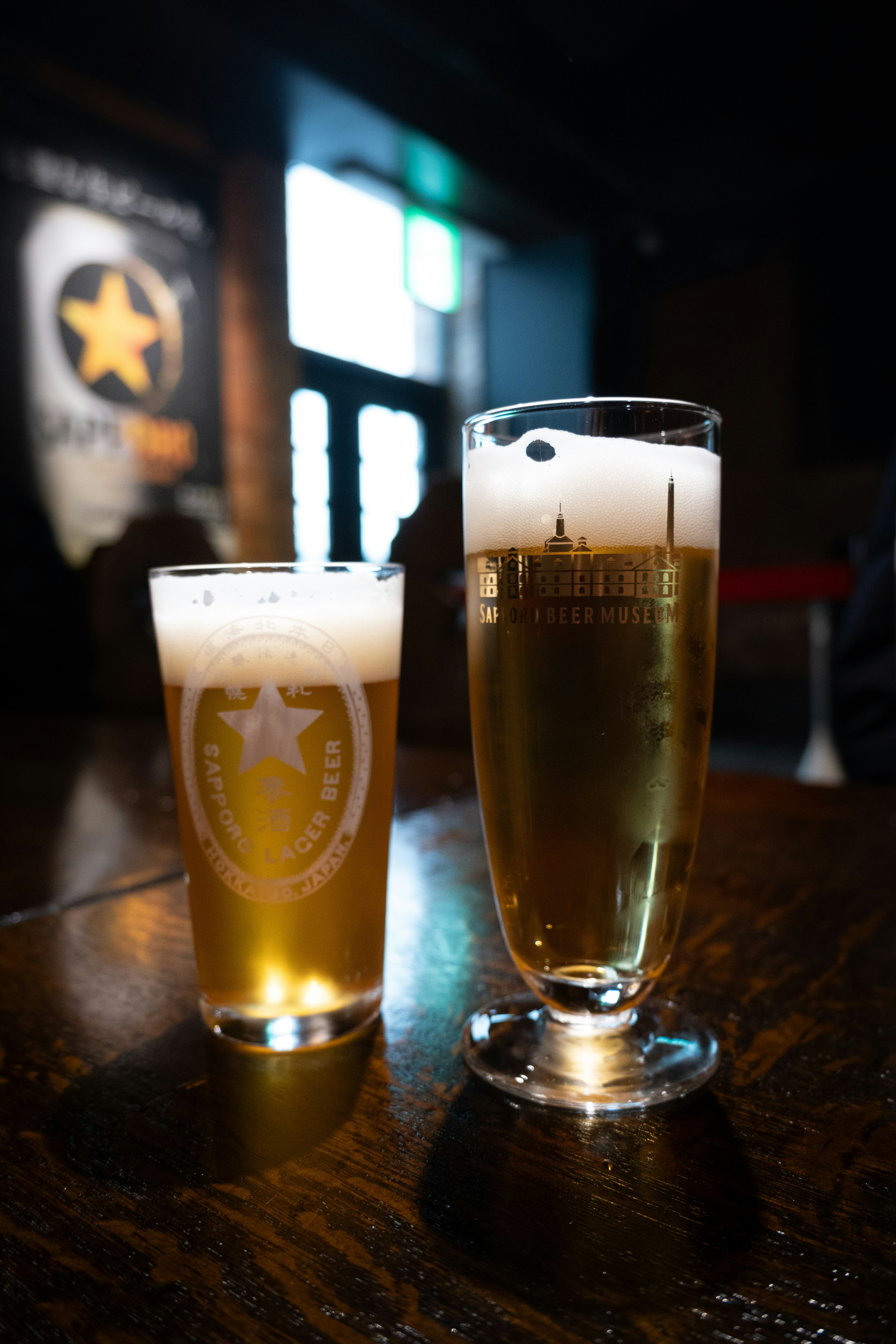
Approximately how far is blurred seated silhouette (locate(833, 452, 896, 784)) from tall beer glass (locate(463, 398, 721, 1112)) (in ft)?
4.09

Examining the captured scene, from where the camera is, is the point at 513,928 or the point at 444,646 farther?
the point at 444,646

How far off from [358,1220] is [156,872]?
1.50 feet

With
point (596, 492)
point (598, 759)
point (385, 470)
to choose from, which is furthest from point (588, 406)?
point (385, 470)

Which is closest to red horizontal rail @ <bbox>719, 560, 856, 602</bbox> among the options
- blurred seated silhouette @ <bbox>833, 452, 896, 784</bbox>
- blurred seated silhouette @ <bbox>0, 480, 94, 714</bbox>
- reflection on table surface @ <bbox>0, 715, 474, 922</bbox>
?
blurred seated silhouette @ <bbox>833, 452, 896, 784</bbox>

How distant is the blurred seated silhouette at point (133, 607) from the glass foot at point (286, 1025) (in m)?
2.22

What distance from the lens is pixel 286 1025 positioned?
430mm

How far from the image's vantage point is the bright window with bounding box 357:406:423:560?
7039 mm

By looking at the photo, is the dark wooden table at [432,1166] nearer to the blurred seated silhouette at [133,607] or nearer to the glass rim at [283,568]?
the glass rim at [283,568]

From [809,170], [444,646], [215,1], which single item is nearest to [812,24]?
[809,170]

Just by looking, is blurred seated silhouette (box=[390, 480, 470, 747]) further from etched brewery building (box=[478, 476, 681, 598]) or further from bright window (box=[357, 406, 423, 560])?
bright window (box=[357, 406, 423, 560])

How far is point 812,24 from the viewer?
4590 millimetres

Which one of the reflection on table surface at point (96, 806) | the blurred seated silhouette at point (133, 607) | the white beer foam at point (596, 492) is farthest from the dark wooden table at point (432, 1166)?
the blurred seated silhouette at point (133, 607)

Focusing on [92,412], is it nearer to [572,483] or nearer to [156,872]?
[156,872]

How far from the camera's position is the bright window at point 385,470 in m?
7.04
